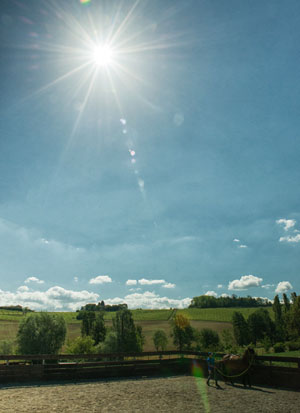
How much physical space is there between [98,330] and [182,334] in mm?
25968

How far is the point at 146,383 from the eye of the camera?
14.6m

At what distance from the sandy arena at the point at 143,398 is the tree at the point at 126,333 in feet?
209

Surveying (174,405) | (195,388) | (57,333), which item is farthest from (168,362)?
(57,333)

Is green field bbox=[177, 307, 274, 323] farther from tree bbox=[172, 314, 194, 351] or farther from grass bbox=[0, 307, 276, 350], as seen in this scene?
tree bbox=[172, 314, 194, 351]

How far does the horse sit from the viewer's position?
44.5 feet

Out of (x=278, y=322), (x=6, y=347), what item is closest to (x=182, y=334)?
(x=278, y=322)

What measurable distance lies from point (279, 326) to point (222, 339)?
2119cm

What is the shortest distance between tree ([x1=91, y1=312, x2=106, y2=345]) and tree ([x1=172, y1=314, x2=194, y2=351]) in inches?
866

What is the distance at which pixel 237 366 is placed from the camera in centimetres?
1388

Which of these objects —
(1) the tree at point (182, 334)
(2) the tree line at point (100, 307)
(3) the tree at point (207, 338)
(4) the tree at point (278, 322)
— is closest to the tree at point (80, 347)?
(1) the tree at point (182, 334)

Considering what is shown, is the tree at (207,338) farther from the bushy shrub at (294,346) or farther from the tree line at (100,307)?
the tree line at (100,307)

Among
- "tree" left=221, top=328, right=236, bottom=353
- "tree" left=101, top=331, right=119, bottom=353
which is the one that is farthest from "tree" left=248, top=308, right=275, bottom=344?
"tree" left=101, top=331, right=119, bottom=353

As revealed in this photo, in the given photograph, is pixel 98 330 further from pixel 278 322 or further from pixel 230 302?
pixel 230 302

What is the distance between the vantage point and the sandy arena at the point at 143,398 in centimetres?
942
